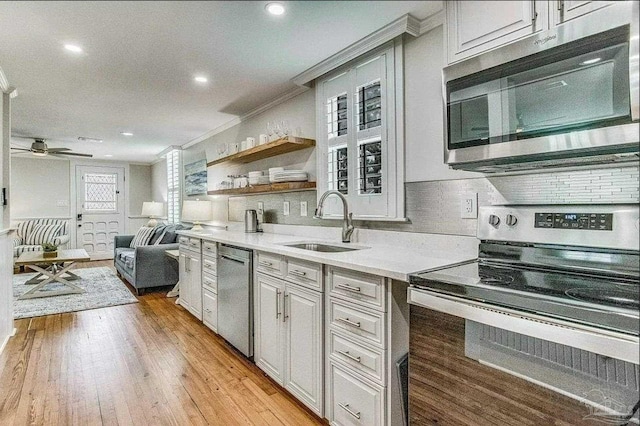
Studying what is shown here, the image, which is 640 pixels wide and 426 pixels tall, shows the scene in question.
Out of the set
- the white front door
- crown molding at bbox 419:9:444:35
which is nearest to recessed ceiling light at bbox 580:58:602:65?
crown molding at bbox 419:9:444:35

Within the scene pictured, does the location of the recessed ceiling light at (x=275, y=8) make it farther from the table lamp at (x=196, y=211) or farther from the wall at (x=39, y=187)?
the wall at (x=39, y=187)

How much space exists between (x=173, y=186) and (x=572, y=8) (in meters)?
6.02

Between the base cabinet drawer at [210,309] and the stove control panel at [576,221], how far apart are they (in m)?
2.30

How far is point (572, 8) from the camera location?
1047mm

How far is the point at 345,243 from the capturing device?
2.23m

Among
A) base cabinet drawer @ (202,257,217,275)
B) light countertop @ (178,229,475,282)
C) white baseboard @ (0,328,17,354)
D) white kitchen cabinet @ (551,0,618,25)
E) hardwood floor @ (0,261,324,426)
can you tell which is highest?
white kitchen cabinet @ (551,0,618,25)

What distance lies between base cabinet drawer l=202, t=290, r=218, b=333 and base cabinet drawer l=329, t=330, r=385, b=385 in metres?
1.45

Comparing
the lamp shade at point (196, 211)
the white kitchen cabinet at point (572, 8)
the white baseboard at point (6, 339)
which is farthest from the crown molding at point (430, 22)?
the white baseboard at point (6, 339)

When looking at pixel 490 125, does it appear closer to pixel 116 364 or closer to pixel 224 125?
pixel 116 364

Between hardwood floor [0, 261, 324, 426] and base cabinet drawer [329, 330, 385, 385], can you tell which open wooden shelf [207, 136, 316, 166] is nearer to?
base cabinet drawer [329, 330, 385, 385]

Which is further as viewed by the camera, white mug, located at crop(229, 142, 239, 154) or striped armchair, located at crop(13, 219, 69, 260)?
striped armchair, located at crop(13, 219, 69, 260)

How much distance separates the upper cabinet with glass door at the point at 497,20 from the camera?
107 centimetres

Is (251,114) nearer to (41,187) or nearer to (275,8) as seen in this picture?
(275,8)

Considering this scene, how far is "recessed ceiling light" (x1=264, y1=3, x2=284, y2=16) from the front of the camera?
55.1 inches
